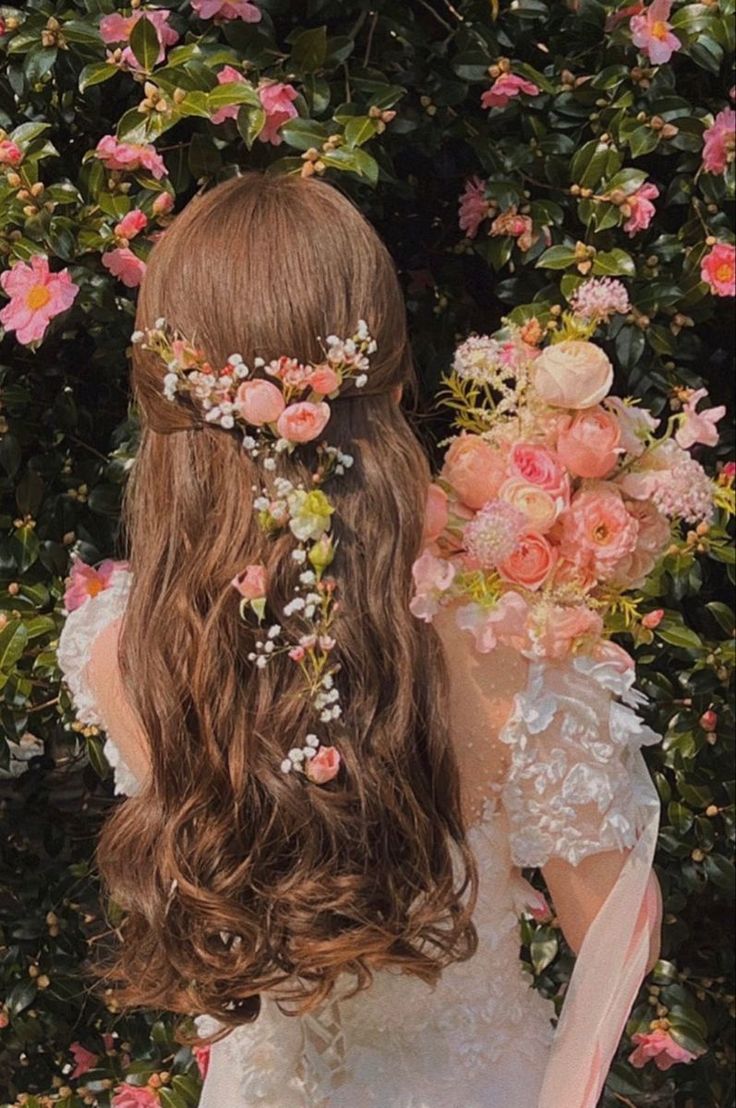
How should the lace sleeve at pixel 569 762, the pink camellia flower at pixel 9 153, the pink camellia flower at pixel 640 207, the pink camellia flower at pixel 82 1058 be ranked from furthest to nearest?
the pink camellia flower at pixel 82 1058 → the pink camellia flower at pixel 640 207 → the pink camellia flower at pixel 9 153 → the lace sleeve at pixel 569 762

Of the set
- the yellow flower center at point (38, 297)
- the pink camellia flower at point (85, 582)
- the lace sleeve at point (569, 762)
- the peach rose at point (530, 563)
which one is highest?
the peach rose at point (530, 563)

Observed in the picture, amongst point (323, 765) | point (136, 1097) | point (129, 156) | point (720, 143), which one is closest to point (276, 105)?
point (129, 156)

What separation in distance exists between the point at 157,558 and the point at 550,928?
966mm

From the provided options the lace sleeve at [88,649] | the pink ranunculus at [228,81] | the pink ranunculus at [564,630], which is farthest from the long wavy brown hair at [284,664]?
the pink ranunculus at [228,81]

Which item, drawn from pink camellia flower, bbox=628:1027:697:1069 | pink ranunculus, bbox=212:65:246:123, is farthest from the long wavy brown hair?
pink camellia flower, bbox=628:1027:697:1069

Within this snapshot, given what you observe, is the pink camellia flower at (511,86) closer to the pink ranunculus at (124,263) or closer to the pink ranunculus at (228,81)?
the pink ranunculus at (228,81)

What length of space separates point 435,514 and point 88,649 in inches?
21.4

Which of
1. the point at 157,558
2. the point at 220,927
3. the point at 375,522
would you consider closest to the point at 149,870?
the point at 220,927

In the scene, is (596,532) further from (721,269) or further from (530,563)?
(721,269)

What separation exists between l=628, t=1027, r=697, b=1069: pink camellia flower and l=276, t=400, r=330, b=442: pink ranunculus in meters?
1.24

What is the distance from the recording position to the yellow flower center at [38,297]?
1740 mm

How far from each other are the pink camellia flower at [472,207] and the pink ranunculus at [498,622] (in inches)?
34.1

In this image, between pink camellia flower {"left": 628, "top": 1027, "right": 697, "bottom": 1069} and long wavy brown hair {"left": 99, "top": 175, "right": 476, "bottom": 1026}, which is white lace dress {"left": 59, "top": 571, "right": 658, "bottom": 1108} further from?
pink camellia flower {"left": 628, "top": 1027, "right": 697, "bottom": 1069}

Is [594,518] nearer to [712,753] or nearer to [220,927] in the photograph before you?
[220,927]
